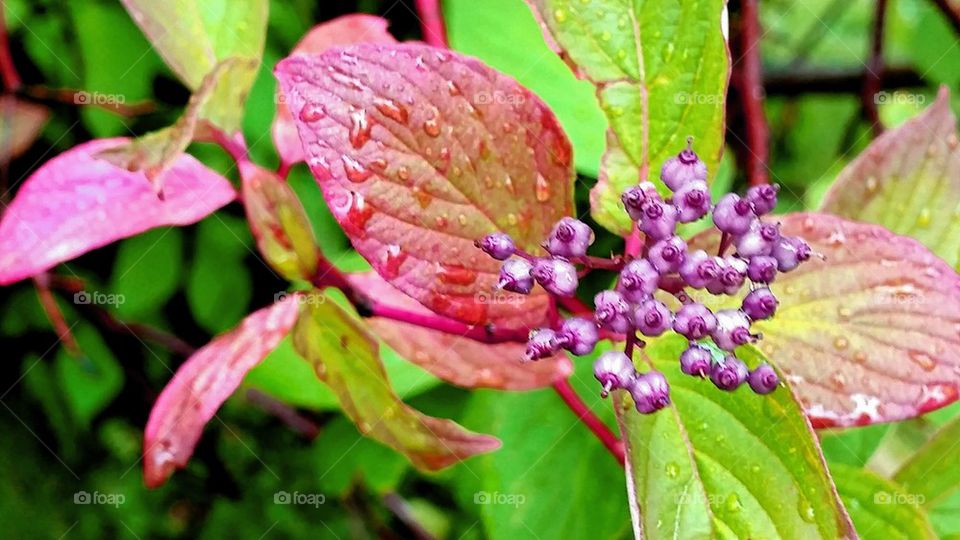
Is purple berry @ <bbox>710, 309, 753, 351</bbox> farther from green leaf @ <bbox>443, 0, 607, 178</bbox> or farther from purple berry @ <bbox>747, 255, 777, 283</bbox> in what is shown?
green leaf @ <bbox>443, 0, 607, 178</bbox>

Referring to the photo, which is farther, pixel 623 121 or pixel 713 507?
pixel 623 121

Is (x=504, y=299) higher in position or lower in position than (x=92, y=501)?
higher

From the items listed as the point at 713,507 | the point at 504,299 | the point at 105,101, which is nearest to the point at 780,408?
the point at 713,507

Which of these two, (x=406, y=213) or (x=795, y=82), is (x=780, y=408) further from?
(x=795, y=82)

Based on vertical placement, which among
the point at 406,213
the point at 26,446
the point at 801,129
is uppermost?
the point at 406,213

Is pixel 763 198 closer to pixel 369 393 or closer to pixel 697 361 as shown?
pixel 697 361
